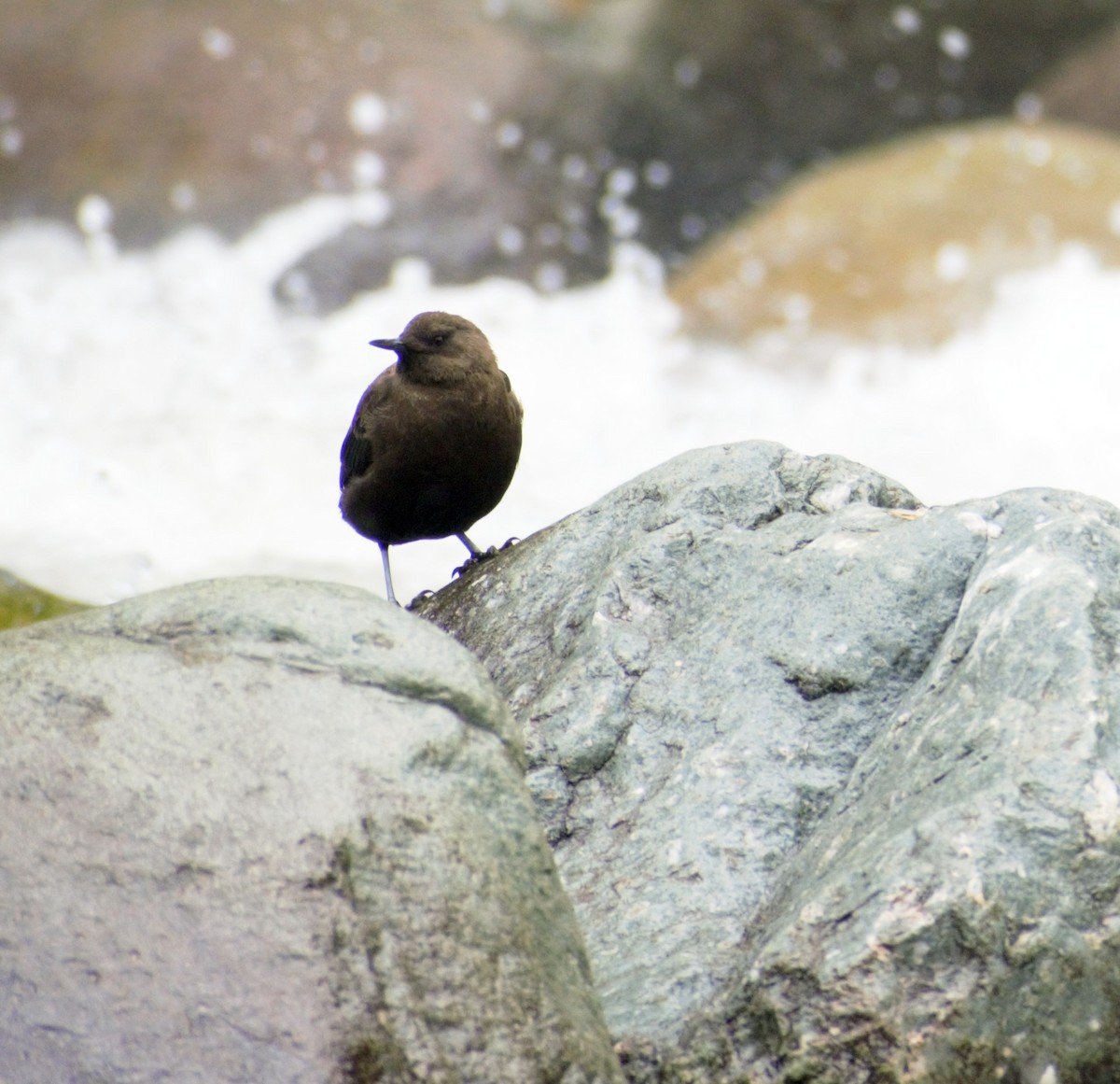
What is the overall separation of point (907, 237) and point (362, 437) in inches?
281

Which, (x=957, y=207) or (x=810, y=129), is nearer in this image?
(x=957, y=207)

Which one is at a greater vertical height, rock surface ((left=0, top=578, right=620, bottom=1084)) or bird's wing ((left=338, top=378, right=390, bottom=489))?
bird's wing ((left=338, top=378, right=390, bottom=489))

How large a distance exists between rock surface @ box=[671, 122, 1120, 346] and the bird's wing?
6.32 m

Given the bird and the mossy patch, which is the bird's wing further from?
the mossy patch

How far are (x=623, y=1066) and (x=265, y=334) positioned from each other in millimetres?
9272

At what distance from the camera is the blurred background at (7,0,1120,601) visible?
35.1 feet

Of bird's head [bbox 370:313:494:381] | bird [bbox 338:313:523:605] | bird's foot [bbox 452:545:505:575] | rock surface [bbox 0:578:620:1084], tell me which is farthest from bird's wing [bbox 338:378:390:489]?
rock surface [bbox 0:578:620:1084]

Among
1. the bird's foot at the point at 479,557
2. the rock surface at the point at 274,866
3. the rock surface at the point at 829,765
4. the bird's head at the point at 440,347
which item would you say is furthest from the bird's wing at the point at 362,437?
the rock surface at the point at 274,866

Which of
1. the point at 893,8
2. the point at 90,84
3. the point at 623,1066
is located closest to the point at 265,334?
the point at 90,84

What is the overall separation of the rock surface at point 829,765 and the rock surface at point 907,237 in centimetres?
717

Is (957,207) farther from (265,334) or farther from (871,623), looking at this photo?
(871,623)

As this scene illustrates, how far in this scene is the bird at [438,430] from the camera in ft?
16.1

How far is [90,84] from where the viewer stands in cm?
1196

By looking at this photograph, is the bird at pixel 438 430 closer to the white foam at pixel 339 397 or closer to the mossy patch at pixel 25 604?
the mossy patch at pixel 25 604
